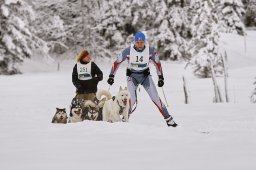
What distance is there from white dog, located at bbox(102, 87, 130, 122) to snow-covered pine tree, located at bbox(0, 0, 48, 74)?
2315 cm

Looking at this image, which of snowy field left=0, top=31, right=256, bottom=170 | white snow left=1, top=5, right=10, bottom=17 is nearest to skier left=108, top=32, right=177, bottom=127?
snowy field left=0, top=31, right=256, bottom=170

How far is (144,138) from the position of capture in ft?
23.5

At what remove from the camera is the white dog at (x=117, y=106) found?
942cm

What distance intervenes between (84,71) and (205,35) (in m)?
19.9

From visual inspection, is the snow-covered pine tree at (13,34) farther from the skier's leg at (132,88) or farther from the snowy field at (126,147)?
the skier's leg at (132,88)

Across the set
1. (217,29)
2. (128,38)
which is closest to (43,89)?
(217,29)

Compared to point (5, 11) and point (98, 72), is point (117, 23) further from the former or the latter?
point (98, 72)

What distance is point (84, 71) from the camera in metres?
10.3

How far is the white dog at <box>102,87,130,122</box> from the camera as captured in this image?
9.42 meters

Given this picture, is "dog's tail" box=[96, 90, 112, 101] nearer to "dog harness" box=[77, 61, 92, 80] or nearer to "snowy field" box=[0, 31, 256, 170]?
"dog harness" box=[77, 61, 92, 80]

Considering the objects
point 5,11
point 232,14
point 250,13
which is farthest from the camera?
point 250,13

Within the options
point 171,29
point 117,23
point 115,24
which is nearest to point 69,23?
point 115,24

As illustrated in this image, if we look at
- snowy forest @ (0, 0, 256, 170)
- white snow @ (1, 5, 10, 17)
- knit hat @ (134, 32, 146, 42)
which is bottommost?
snowy forest @ (0, 0, 256, 170)

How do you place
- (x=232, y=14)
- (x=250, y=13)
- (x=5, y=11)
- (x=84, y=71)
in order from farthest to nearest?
1. (x=250, y=13)
2. (x=232, y=14)
3. (x=5, y=11)
4. (x=84, y=71)
